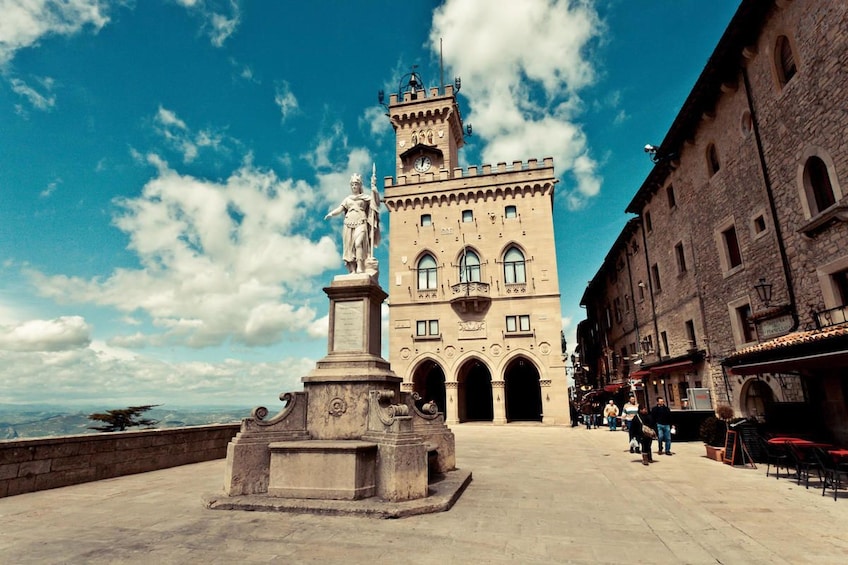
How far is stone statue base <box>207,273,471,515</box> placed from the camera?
637cm

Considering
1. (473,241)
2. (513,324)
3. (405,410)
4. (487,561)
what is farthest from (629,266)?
(487,561)

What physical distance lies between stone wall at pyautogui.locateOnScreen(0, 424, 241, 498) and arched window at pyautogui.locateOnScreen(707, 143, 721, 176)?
20.7m

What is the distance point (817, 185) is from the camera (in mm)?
11422

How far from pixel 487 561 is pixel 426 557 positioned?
0.62 metres

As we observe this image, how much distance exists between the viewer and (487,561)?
14.0 ft

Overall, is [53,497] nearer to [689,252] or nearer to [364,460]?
[364,460]

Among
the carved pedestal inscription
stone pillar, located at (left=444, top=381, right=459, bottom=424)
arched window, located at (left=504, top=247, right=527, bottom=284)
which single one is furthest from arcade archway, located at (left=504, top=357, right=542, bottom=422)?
the carved pedestal inscription

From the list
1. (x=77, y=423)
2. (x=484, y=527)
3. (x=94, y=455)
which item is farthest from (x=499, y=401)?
(x=77, y=423)

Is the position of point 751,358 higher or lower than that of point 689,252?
lower

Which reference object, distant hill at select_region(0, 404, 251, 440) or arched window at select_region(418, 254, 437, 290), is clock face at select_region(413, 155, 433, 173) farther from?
distant hill at select_region(0, 404, 251, 440)

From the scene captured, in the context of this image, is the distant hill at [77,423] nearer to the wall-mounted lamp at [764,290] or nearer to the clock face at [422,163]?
the wall-mounted lamp at [764,290]

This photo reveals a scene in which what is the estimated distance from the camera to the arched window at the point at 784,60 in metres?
12.1

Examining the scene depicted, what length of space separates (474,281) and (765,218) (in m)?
19.0

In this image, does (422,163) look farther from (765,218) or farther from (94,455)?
(94,455)
